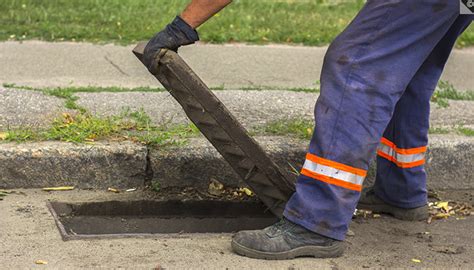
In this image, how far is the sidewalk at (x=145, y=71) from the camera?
6.08 metres

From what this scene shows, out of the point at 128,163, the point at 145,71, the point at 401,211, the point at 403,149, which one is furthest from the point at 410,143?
the point at 145,71

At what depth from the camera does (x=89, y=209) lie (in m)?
4.45

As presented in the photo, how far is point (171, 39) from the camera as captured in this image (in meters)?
3.92

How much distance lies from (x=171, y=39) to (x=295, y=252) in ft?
3.23

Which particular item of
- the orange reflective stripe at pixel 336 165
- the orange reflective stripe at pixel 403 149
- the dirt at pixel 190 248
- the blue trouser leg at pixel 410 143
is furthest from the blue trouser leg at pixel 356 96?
the orange reflective stripe at pixel 403 149

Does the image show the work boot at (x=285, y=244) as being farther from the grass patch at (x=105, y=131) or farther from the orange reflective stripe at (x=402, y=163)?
the grass patch at (x=105, y=131)

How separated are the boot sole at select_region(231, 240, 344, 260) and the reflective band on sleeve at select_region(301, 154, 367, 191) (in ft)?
0.88

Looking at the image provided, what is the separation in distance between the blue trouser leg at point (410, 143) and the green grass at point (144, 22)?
2777 mm

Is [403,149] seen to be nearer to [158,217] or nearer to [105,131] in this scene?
[158,217]

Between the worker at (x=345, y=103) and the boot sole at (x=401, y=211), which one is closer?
the worker at (x=345, y=103)

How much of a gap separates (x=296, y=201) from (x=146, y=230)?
0.83 meters

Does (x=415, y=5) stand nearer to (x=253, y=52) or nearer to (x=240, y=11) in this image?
(x=253, y=52)

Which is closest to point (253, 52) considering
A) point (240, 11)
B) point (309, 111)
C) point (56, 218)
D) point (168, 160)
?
point (240, 11)

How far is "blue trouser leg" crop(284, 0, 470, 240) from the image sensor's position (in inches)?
150
